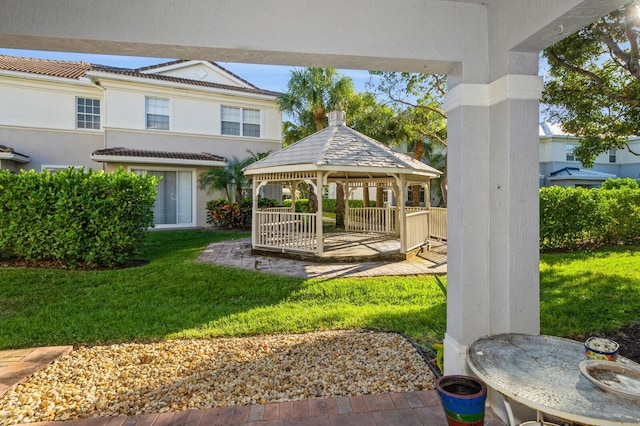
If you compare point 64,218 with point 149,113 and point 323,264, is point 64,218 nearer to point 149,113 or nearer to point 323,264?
point 323,264

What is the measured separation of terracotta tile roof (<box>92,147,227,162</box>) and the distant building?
24.7 meters

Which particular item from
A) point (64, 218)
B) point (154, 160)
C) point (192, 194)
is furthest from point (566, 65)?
point (192, 194)

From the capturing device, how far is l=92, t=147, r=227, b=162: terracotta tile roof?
15.3 meters

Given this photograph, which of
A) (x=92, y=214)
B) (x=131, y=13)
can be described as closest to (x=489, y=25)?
(x=131, y=13)

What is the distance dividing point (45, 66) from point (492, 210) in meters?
21.2

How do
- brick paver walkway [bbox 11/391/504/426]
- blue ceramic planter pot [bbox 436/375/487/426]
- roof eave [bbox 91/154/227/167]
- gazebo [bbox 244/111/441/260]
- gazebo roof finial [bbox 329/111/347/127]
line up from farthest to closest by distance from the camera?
roof eave [bbox 91/154/227/167] → gazebo roof finial [bbox 329/111/347/127] → gazebo [bbox 244/111/441/260] → brick paver walkway [bbox 11/391/504/426] → blue ceramic planter pot [bbox 436/375/487/426]

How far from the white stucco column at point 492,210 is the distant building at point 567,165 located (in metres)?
29.1

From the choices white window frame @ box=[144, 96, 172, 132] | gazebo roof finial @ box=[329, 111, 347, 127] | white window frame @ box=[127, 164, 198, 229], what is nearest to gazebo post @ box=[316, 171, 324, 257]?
gazebo roof finial @ box=[329, 111, 347, 127]

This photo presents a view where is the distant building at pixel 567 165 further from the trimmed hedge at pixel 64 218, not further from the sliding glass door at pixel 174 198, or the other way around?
the trimmed hedge at pixel 64 218

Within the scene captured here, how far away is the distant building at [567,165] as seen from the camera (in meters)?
28.1

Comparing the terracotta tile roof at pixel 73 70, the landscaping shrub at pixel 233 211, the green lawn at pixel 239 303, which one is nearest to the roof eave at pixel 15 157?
the terracotta tile roof at pixel 73 70

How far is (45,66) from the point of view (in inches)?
677

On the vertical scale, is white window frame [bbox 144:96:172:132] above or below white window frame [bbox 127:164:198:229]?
above

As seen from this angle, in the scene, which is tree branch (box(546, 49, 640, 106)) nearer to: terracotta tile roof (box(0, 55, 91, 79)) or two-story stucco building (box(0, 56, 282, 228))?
two-story stucco building (box(0, 56, 282, 228))
